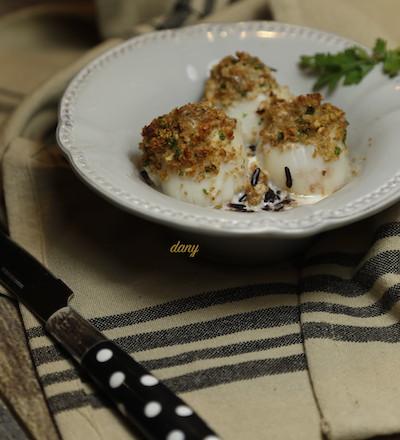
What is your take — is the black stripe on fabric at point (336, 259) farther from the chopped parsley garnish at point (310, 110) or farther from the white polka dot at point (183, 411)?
the white polka dot at point (183, 411)

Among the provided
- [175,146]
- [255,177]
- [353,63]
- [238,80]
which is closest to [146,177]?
[175,146]

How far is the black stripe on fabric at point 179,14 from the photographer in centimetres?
202

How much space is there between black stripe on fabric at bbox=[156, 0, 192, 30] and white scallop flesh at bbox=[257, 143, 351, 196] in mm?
750

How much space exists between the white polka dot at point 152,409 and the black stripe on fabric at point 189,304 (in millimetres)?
252

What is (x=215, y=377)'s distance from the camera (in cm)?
117

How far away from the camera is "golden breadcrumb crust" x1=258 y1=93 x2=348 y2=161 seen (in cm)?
140

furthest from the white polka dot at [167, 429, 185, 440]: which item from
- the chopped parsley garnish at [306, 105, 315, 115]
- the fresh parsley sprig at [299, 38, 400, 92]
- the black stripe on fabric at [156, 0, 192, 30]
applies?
the black stripe on fabric at [156, 0, 192, 30]

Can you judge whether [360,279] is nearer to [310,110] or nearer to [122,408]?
[310,110]

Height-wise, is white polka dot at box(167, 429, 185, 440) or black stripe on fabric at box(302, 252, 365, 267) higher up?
black stripe on fabric at box(302, 252, 365, 267)

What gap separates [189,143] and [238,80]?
290 millimetres

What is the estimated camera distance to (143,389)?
1072mm

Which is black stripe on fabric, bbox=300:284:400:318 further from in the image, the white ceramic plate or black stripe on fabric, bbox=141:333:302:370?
the white ceramic plate

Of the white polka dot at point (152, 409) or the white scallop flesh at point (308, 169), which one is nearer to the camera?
the white polka dot at point (152, 409)

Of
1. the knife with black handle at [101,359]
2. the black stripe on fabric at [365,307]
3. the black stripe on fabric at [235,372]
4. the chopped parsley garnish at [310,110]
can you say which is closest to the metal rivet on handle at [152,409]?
the knife with black handle at [101,359]
